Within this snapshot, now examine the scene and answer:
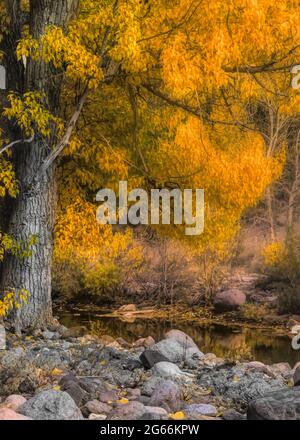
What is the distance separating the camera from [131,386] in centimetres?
712

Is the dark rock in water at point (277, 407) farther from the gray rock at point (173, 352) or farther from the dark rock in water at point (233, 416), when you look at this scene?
the gray rock at point (173, 352)

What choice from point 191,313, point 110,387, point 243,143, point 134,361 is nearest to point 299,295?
point 191,313

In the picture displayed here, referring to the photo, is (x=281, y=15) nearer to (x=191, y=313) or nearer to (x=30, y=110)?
(x=30, y=110)

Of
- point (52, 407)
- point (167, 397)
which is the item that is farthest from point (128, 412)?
point (52, 407)

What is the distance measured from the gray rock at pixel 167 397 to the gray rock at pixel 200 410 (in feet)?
0.32

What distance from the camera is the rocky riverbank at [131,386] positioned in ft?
17.9

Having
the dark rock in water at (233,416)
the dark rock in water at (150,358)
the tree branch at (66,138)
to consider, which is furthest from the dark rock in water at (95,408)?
the tree branch at (66,138)

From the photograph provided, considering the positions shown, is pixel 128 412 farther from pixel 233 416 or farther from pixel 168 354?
pixel 168 354

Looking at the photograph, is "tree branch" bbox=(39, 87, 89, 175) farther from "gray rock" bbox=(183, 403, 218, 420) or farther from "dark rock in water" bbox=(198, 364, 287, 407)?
"gray rock" bbox=(183, 403, 218, 420)

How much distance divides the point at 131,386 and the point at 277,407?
2210 millimetres

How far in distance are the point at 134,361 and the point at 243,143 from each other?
14.2ft

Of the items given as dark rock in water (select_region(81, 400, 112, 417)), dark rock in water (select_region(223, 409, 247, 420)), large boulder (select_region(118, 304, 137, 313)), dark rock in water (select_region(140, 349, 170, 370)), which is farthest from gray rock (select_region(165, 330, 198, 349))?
large boulder (select_region(118, 304, 137, 313))

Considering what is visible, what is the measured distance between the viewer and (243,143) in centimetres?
1129

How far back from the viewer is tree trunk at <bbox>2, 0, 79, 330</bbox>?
10320 millimetres
